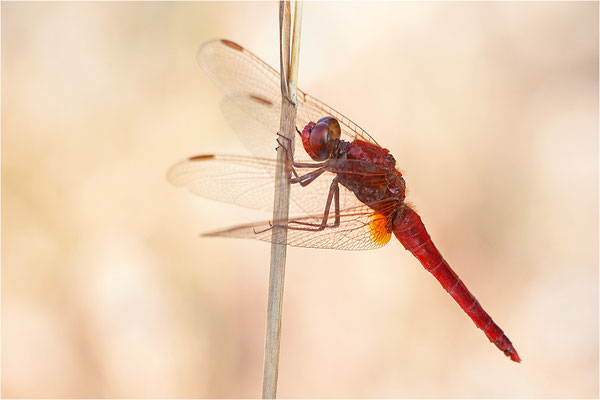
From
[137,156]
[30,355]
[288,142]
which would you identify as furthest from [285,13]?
[30,355]

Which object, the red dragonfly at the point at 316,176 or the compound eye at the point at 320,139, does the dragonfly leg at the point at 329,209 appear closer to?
the red dragonfly at the point at 316,176

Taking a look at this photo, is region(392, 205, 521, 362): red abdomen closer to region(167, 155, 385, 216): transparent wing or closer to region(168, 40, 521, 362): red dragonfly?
region(168, 40, 521, 362): red dragonfly

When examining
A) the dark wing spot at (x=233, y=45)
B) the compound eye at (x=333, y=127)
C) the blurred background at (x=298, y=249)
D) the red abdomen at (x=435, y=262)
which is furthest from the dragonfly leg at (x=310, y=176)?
the blurred background at (x=298, y=249)

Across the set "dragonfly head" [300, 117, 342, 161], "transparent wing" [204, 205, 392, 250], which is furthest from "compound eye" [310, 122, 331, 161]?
"transparent wing" [204, 205, 392, 250]

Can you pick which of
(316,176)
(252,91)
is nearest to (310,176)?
(316,176)

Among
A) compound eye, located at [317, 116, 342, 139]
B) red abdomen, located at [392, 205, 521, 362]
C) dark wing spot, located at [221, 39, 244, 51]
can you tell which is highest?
dark wing spot, located at [221, 39, 244, 51]

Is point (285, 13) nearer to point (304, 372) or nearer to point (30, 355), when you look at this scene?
point (304, 372)

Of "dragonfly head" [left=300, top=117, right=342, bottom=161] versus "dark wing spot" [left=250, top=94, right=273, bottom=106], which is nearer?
"dragonfly head" [left=300, top=117, right=342, bottom=161]

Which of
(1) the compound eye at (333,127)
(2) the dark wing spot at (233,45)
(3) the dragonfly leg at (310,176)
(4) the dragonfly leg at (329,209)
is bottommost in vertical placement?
(4) the dragonfly leg at (329,209)
